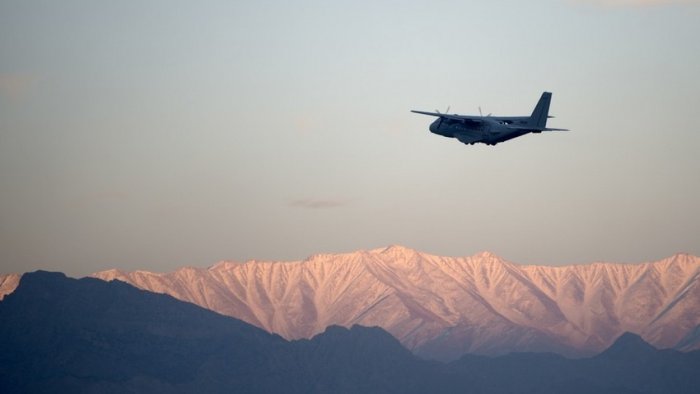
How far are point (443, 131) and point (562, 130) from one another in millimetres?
32326

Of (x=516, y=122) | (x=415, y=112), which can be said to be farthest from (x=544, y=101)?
(x=415, y=112)

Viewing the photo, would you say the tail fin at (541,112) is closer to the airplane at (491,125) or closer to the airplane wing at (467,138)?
the airplane at (491,125)

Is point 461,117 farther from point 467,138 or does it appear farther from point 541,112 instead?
point 541,112

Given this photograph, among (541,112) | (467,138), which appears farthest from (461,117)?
(541,112)

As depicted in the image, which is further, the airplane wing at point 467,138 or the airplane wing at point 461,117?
the airplane wing at point 467,138

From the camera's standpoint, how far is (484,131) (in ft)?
586

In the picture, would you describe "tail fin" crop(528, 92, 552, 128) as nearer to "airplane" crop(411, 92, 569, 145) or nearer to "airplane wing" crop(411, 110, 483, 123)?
"airplane" crop(411, 92, 569, 145)

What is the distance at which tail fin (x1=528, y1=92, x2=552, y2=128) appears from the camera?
17962 cm

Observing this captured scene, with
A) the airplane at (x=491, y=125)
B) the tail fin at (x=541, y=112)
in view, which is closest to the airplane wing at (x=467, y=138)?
the airplane at (x=491, y=125)

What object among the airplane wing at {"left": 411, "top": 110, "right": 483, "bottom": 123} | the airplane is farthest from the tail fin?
the airplane wing at {"left": 411, "top": 110, "right": 483, "bottom": 123}

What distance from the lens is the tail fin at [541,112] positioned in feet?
589

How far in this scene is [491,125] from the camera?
178125 mm

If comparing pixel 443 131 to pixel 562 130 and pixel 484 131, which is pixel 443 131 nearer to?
pixel 484 131

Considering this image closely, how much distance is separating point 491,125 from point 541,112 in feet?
25.6
